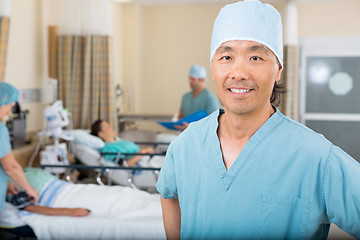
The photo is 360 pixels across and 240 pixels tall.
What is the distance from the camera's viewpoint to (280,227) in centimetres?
73

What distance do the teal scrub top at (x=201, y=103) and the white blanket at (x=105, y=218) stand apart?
967mm

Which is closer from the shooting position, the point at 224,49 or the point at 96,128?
the point at 224,49

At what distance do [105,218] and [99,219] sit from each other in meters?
0.03

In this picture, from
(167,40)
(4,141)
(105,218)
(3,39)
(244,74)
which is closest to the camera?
(244,74)

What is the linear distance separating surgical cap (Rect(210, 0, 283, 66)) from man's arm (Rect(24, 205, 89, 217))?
1.38m

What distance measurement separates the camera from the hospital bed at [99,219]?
5.98 feet

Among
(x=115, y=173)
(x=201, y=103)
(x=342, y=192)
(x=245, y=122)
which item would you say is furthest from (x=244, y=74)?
(x=201, y=103)

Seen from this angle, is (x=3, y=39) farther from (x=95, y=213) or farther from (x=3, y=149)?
(x=95, y=213)

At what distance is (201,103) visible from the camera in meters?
3.02

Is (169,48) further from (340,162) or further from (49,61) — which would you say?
(340,162)

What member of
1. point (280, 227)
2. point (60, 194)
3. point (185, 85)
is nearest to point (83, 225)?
point (60, 194)

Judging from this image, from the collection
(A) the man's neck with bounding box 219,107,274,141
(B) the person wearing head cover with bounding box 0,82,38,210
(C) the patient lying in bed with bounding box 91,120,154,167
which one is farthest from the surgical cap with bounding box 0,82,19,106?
(A) the man's neck with bounding box 219,107,274,141

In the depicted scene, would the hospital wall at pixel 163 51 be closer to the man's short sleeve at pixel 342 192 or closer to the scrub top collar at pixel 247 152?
the scrub top collar at pixel 247 152

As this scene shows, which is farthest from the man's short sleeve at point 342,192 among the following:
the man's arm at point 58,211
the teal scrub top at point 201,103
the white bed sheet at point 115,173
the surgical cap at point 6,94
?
the teal scrub top at point 201,103
